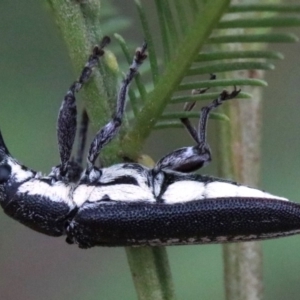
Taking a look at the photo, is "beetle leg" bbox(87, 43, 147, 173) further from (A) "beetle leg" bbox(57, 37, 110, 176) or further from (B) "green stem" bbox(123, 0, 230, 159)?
(A) "beetle leg" bbox(57, 37, 110, 176)

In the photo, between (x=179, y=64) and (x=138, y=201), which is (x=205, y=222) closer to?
(x=138, y=201)

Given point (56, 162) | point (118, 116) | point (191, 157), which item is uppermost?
point (56, 162)

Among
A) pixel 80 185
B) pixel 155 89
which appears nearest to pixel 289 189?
pixel 80 185

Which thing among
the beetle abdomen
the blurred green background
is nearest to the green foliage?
the beetle abdomen

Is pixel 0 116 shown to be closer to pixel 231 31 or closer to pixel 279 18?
pixel 231 31

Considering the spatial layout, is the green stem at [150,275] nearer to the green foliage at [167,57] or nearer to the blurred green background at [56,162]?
the green foliage at [167,57]

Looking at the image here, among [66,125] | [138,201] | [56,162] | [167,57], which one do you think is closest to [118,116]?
[167,57]

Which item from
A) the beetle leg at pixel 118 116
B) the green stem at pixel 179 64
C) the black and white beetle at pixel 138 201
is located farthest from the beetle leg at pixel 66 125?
the green stem at pixel 179 64
